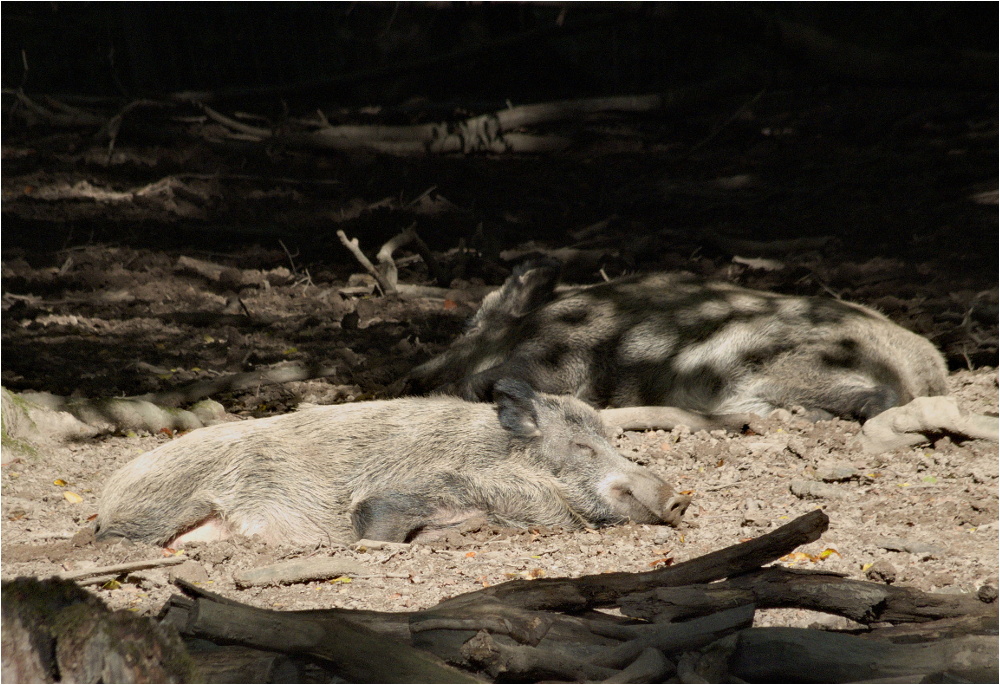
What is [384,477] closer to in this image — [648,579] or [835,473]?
[648,579]

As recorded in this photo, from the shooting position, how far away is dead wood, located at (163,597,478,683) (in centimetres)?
239

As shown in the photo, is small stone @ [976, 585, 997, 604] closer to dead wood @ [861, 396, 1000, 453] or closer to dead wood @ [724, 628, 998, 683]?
dead wood @ [724, 628, 998, 683]

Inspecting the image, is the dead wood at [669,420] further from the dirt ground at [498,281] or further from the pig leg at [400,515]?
the pig leg at [400,515]

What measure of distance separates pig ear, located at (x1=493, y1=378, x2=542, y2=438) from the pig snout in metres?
0.50

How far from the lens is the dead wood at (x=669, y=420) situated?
569cm

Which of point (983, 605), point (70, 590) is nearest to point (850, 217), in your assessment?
point (983, 605)

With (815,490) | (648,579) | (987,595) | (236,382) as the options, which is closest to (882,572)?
(987,595)

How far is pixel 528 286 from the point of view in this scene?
6.95 m

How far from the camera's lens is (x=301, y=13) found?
18156 mm

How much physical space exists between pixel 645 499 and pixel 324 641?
2295 millimetres

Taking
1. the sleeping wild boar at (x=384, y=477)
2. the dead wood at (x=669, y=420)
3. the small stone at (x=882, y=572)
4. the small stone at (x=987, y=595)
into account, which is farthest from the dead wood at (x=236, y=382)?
the small stone at (x=987, y=595)

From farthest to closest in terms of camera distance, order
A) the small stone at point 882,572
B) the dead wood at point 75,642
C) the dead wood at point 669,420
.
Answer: the dead wood at point 669,420 < the small stone at point 882,572 < the dead wood at point 75,642

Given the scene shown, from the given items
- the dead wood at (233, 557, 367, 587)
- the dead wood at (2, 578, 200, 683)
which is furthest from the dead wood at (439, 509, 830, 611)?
the dead wood at (2, 578, 200, 683)

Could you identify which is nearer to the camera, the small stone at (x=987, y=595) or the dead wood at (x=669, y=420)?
the small stone at (x=987, y=595)
